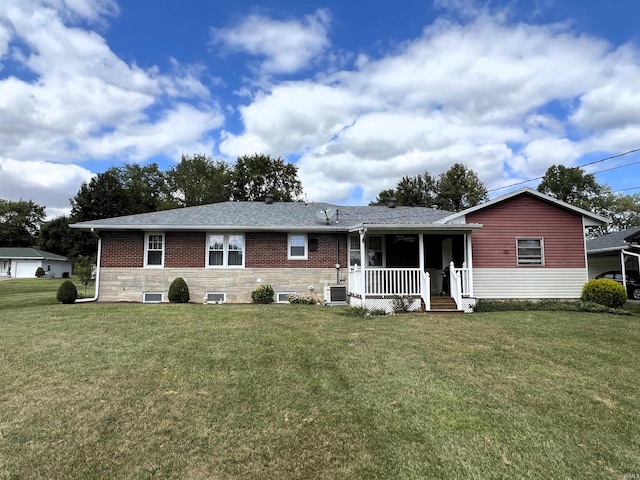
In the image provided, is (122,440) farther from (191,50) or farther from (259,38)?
(191,50)

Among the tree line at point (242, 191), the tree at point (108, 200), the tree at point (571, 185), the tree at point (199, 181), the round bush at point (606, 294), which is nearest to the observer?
the round bush at point (606, 294)

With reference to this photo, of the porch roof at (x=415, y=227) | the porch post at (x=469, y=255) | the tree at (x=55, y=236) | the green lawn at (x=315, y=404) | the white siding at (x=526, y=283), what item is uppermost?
the tree at (x=55, y=236)

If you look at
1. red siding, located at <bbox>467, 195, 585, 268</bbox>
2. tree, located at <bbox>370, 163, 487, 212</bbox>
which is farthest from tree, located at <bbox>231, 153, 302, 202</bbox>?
red siding, located at <bbox>467, 195, 585, 268</bbox>

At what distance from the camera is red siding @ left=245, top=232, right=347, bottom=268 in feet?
46.5

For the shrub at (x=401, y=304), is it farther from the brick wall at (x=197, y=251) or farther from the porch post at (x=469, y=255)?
the brick wall at (x=197, y=251)

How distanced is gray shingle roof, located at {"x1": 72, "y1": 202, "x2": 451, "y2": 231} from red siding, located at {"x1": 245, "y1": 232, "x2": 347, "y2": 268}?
58cm

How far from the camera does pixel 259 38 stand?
12430 mm

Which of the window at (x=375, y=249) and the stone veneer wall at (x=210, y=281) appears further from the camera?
the window at (x=375, y=249)

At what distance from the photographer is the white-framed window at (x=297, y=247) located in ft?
46.8

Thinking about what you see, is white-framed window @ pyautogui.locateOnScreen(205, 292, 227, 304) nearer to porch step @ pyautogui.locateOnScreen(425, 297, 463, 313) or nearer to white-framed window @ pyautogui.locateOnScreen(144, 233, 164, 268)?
white-framed window @ pyautogui.locateOnScreen(144, 233, 164, 268)

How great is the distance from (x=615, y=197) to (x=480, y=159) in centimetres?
2126

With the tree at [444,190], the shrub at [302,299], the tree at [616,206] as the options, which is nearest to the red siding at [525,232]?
the shrub at [302,299]

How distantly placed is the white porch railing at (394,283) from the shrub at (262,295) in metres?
3.38

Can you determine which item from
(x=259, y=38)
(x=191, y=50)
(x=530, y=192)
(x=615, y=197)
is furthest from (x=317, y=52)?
(x=615, y=197)
